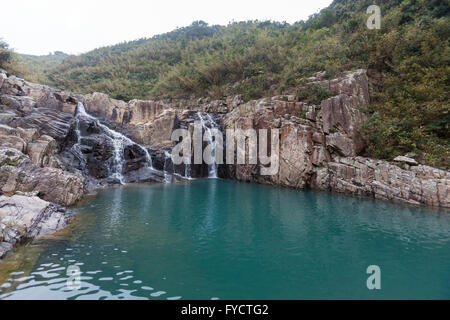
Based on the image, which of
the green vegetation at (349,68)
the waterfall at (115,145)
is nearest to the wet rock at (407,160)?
the green vegetation at (349,68)

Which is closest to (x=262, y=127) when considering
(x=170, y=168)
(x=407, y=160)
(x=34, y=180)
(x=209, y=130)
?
(x=209, y=130)

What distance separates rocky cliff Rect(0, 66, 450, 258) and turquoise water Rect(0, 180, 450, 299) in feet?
7.65

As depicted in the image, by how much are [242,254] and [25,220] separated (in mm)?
7318

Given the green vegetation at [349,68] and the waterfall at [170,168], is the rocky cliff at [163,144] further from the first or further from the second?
the green vegetation at [349,68]

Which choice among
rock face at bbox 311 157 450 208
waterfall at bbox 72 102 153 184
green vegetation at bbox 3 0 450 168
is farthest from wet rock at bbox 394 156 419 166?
waterfall at bbox 72 102 153 184

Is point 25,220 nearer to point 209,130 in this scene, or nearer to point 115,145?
point 115,145

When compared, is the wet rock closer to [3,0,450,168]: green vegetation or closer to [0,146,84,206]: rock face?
[3,0,450,168]: green vegetation

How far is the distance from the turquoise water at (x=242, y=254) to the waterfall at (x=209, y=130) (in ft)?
43.5

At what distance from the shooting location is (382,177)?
1469cm

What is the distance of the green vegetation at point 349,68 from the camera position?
15.2 meters
